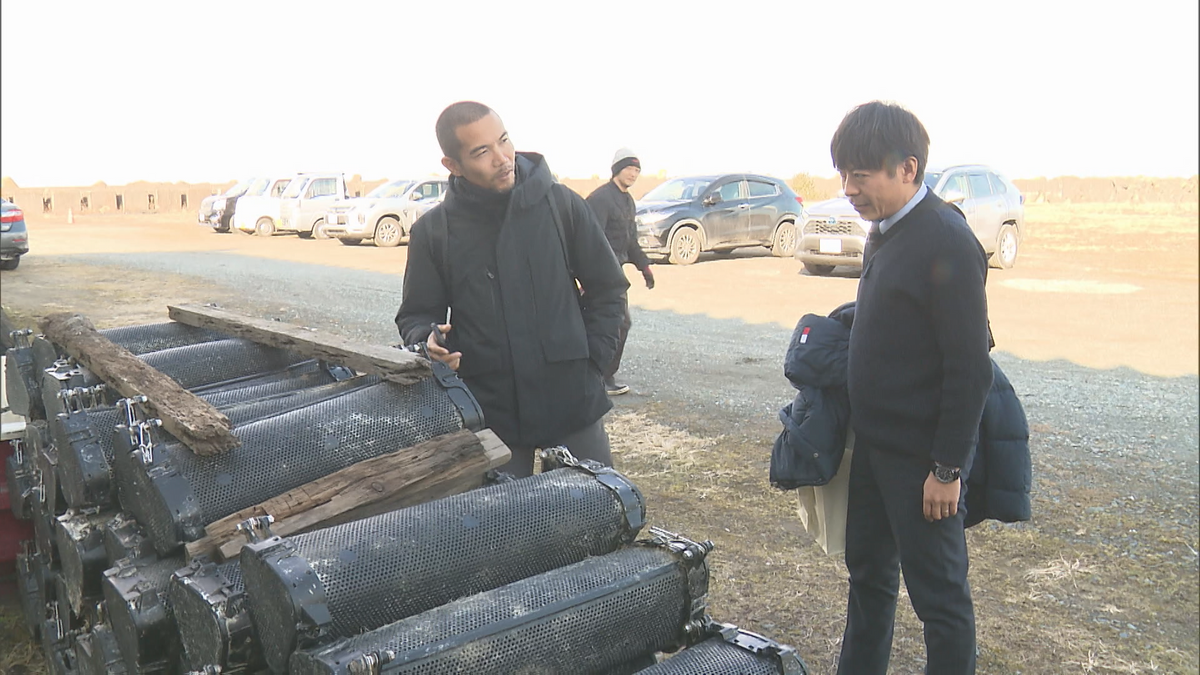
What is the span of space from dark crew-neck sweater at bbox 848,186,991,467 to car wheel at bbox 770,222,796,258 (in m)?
15.3

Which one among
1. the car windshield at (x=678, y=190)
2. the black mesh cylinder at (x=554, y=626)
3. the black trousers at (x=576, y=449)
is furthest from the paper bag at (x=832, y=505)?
the car windshield at (x=678, y=190)

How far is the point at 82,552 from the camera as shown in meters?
2.56

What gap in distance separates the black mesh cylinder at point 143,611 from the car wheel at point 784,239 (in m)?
16.1

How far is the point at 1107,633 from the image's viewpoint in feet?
12.2

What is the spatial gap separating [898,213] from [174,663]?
6.99 feet

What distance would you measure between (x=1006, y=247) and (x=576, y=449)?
558 inches

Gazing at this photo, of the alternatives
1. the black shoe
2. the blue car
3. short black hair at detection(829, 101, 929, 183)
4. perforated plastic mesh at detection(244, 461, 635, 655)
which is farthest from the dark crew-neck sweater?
the blue car

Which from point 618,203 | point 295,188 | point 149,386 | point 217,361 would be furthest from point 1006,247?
point 295,188

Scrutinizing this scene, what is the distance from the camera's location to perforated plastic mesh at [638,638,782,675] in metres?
2.01

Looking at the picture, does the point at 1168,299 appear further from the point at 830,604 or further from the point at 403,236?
the point at 403,236

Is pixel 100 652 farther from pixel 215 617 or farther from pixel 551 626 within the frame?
pixel 551 626

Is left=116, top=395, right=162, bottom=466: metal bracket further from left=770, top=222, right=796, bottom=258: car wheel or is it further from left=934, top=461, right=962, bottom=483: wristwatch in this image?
left=770, top=222, right=796, bottom=258: car wheel

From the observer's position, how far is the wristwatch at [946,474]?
2438 mm

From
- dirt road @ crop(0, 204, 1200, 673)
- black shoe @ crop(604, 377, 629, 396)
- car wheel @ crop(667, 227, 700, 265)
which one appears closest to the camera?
dirt road @ crop(0, 204, 1200, 673)
